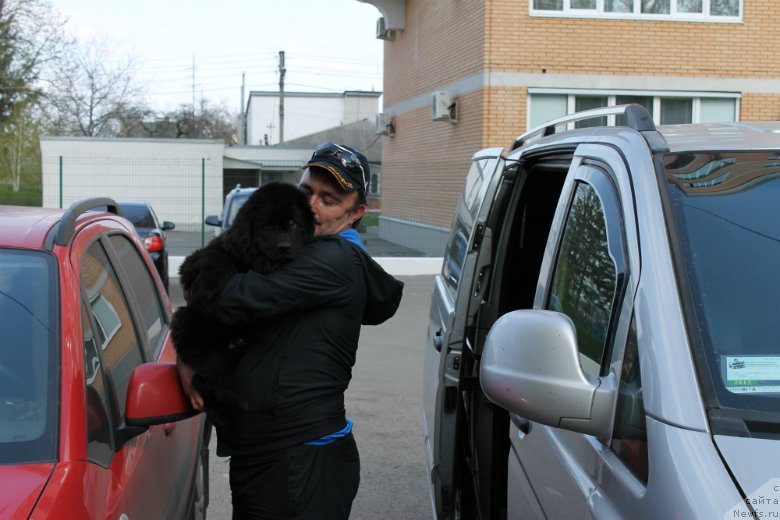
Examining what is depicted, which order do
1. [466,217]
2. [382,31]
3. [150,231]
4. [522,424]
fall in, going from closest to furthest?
[522,424], [466,217], [150,231], [382,31]

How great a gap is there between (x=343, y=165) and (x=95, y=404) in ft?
3.57

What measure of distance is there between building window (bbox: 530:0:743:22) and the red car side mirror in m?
15.3

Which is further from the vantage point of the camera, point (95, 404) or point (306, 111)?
point (306, 111)

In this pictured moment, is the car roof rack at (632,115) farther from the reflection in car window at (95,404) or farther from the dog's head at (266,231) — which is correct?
the reflection in car window at (95,404)

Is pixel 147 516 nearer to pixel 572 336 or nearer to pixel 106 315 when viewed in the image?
pixel 106 315

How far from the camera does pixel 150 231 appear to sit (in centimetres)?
1259

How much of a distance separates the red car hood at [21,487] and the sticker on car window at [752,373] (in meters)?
1.60

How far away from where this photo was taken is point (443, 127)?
63.1 ft

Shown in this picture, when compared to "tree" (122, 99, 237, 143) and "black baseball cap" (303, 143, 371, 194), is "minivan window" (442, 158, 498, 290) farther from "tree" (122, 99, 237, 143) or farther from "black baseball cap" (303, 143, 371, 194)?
"tree" (122, 99, 237, 143)

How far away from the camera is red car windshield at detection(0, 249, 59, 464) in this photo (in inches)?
84.2

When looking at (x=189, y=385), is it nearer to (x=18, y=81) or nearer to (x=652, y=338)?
(x=652, y=338)

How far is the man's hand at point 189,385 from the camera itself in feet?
8.03

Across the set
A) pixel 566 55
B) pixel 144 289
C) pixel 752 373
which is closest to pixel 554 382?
pixel 752 373

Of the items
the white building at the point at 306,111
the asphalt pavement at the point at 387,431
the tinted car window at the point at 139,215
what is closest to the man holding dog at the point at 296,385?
the asphalt pavement at the point at 387,431
